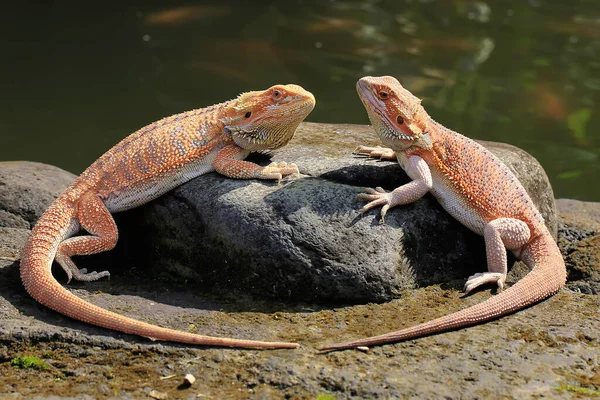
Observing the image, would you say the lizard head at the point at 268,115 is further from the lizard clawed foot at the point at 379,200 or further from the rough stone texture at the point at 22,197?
the rough stone texture at the point at 22,197

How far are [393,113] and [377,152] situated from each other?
514 mm

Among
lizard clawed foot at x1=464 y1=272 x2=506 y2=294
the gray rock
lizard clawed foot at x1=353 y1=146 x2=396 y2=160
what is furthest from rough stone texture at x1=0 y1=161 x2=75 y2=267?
lizard clawed foot at x1=464 y1=272 x2=506 y2=294

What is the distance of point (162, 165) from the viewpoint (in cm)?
610

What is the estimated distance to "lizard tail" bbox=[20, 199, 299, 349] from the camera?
16.1ft

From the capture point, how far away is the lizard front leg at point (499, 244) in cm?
562

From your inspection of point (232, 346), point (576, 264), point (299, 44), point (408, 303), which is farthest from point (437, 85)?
point (232, 346)

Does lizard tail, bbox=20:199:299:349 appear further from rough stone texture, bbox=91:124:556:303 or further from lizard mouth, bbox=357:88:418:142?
lizard mouth, bbox=357:88:418:142

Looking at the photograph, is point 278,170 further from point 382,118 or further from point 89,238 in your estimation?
point 89,238

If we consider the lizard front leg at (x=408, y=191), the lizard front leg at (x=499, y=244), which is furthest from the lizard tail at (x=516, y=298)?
the lizard front leg at (x=408, y=191)

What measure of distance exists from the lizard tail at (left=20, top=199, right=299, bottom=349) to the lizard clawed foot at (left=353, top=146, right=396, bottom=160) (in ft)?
6.68

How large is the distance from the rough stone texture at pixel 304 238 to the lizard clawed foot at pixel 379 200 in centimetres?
5

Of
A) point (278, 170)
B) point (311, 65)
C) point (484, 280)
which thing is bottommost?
point (311, 65)

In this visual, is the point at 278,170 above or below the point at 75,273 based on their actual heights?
above

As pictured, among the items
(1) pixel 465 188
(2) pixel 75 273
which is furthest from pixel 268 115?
(2) pixel 75 273
